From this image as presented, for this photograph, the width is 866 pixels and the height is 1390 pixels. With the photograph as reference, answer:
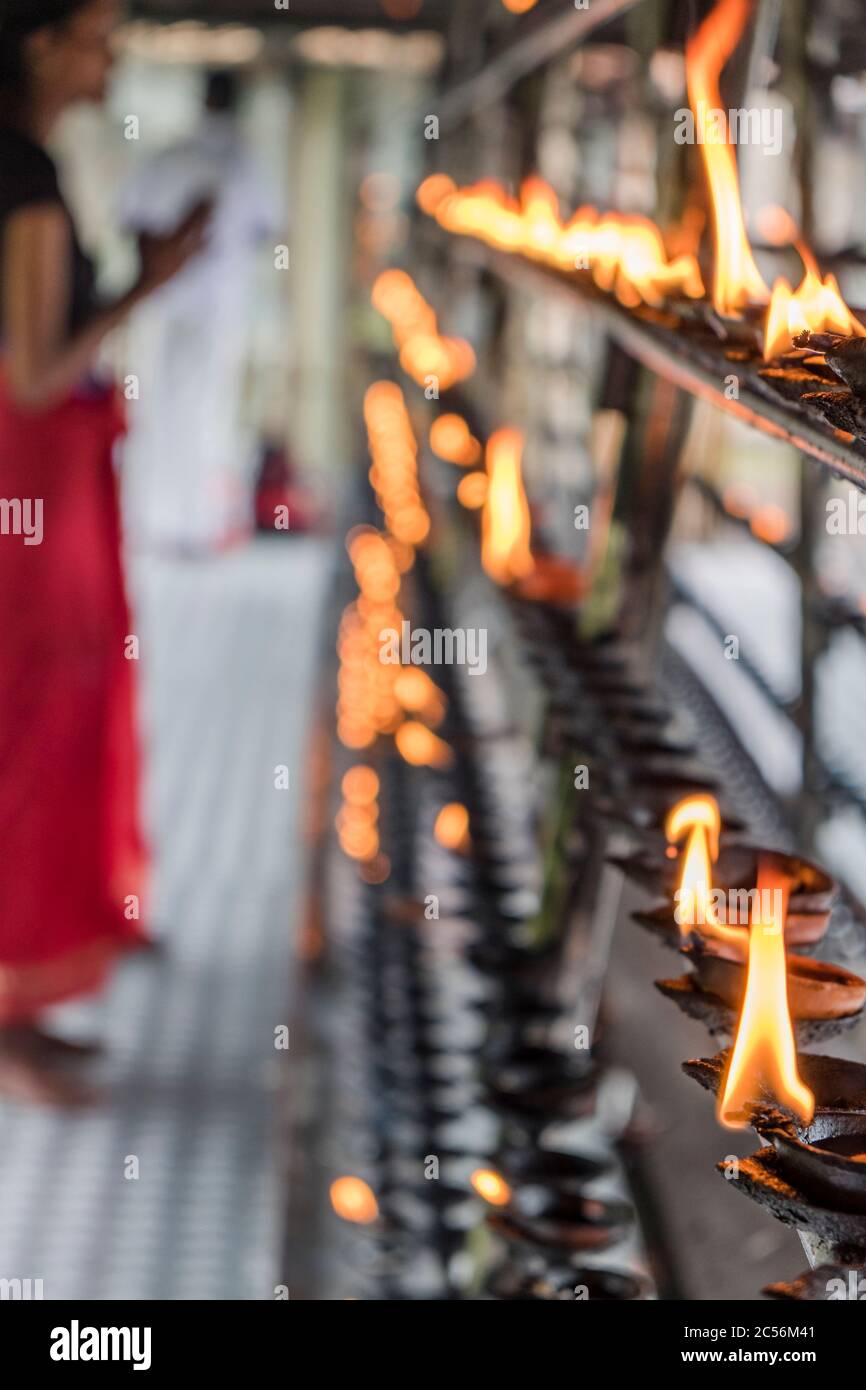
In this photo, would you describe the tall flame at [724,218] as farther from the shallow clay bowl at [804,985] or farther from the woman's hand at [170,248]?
the woman's hand at [170,248]

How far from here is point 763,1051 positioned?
0.42 m

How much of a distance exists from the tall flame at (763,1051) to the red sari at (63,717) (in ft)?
6.42

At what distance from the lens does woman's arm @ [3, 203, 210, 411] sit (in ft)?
6.73

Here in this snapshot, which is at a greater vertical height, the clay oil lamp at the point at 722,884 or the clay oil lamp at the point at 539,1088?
the clay oil lamp at the point at 722,884

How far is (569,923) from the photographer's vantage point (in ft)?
4.19

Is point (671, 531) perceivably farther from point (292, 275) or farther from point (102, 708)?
point (292, 275)

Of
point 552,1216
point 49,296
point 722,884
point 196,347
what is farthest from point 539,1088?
point 196,347

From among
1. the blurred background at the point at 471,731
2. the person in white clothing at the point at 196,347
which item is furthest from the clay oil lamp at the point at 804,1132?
the person in white clothing at the point at 196,347

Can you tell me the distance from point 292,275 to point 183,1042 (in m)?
5.70

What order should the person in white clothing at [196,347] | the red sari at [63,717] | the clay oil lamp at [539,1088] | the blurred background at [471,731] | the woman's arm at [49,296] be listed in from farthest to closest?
the person in white clothing at [196,347] < the red sari at [63,717] < the woman's arm at [49,296] < the blurred background at [471,731] < the clay oil lamp at [539,1088]

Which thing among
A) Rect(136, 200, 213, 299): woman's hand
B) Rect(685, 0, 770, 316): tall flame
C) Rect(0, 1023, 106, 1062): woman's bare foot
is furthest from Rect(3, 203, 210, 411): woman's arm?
Rect(685, 0, 770, 316): tall flame

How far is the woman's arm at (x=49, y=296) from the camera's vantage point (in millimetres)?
2053

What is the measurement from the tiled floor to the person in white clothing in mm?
2675
